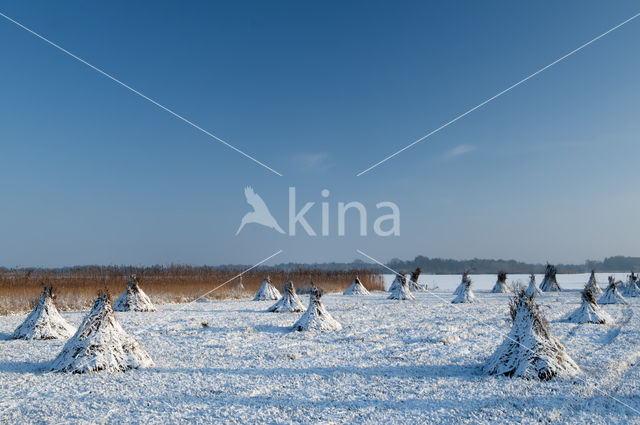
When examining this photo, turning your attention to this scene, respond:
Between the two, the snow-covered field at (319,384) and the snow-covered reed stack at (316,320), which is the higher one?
the snow-covered reed stack at (316,320)

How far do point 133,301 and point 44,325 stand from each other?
7245mm

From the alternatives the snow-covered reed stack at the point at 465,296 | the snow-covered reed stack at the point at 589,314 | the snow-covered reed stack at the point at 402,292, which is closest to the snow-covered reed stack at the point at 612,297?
the snow-covered reed stack at the point at 465,296

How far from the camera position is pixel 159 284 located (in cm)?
2880

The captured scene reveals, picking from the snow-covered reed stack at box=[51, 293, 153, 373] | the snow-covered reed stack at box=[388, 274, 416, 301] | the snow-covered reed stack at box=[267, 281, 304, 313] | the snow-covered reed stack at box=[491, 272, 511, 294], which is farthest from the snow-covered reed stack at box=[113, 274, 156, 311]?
the snow-covered reed stack at box=[491, 272, 511, 294]

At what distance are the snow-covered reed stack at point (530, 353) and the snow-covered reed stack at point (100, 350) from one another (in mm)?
6204

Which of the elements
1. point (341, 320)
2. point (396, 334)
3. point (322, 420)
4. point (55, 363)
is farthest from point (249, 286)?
point (322, 420)

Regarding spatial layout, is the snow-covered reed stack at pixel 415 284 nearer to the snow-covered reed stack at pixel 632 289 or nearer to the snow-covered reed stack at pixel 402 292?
the snow-covered reed stack at pixel 402 292

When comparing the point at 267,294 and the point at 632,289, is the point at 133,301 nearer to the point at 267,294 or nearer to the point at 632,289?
the point at 267,294

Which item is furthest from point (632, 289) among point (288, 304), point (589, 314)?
point (288, 304)

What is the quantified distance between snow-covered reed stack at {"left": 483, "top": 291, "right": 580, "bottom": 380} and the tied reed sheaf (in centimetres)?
791

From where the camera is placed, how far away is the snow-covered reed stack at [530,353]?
296 inches

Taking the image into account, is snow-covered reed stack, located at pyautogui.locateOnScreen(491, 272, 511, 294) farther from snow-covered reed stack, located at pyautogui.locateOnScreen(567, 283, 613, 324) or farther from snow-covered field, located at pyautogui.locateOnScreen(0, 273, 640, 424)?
snow-covered field, located at pyautogui.locateOnScreen(0, 273, 640, 424)

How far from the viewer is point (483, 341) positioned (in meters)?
11.4

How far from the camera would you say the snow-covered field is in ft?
19.2
